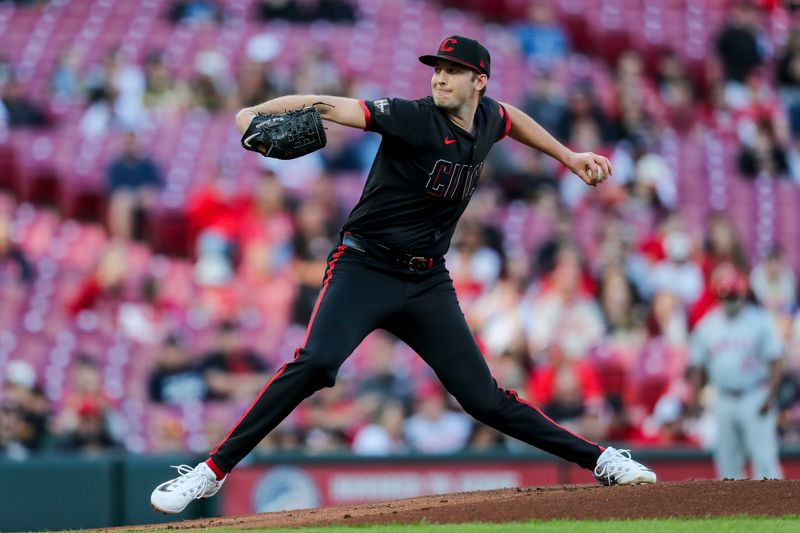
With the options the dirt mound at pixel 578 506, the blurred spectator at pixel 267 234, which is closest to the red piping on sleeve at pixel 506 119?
the dirt mound at pixel 578 506

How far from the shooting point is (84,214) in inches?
475

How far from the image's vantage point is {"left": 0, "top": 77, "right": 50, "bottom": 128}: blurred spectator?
514 inches

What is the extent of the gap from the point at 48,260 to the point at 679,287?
5654 millimetres

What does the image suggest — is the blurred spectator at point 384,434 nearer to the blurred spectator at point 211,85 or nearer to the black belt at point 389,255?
the black belt at point 389,255

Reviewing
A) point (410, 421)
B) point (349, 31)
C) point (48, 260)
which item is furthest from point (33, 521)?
point (349, 31)

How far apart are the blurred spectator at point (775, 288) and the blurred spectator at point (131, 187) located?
5536mm

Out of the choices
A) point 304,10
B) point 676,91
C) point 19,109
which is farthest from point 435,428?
point 304,10

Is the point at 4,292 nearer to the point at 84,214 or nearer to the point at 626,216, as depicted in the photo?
the point at 84,214

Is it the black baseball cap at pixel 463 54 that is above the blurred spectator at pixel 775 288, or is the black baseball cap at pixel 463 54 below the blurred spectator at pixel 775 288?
above

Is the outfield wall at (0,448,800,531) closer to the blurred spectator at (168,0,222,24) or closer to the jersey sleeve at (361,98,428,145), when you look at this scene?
the jersey sleeve at (361,98,428,145)

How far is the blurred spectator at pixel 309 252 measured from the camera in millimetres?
10781

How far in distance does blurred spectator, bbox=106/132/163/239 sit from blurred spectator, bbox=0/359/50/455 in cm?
213

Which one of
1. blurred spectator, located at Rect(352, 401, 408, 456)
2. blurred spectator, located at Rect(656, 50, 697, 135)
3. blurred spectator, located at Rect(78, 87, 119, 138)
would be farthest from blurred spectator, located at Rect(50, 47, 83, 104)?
blurred spectator, located at Rect(656, 50, 697, 135)

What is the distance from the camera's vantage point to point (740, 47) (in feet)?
46.9
